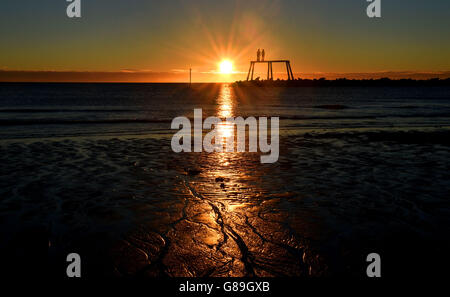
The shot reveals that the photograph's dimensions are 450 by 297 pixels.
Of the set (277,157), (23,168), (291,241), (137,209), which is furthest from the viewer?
(277,157)

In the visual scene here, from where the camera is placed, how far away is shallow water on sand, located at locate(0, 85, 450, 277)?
472cm

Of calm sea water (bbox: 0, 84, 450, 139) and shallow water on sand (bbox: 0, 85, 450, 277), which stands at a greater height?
calm sea water (bbox: 0, 84, 450, 139)

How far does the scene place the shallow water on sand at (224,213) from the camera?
4.72 m

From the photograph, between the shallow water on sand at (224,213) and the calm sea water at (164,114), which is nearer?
the shallow water on sand at (224,213)

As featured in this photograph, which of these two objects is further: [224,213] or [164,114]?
[164,114]

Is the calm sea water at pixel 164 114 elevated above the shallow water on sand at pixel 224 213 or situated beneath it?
elevated above

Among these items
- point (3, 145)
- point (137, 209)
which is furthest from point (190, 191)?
point (3, 145)

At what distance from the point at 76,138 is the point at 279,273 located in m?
14.9

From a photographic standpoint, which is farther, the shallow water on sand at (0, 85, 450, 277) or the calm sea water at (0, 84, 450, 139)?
the calm sea water at (0, 84, 450, 139)

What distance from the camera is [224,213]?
6.43 meters

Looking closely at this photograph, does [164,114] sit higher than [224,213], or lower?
higher
